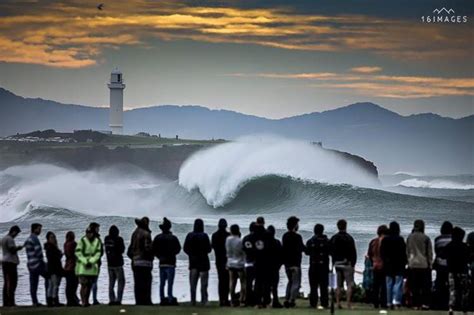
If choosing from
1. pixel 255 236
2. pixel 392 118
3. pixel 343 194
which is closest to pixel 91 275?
pixel 255 236

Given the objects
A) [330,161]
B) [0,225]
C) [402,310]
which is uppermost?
[330,161]

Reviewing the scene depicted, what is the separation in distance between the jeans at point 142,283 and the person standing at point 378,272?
370 centimetres

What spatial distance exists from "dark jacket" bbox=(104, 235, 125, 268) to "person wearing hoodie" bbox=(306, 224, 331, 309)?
3.13 metres

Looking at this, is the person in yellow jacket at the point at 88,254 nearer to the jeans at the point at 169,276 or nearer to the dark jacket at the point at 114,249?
the dark jacket at the point at 114,249

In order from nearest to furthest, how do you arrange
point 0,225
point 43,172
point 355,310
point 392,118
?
point 355,310
point 0,225
point 43,172
point 392,118

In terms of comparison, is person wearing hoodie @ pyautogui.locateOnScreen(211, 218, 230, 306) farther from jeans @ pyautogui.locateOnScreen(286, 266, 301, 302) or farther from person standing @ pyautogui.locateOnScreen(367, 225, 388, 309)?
person standing @ pyautogui.locateOnScreen(367, 225, 388, 309)

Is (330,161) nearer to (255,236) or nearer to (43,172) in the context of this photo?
(43,172)

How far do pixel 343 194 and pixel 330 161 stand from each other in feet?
29.0

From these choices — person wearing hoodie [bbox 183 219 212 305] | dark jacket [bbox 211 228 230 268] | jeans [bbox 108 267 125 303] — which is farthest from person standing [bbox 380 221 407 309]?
jeans [bbox 108 267 125 303]

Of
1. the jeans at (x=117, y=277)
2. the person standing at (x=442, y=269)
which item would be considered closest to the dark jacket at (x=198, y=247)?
the jeans at (x=117, y=277)

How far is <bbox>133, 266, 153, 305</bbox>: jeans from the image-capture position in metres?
21.1

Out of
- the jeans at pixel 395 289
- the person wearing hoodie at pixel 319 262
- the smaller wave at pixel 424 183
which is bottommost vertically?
the jeans at pixel 395 289

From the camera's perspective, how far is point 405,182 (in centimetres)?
10731

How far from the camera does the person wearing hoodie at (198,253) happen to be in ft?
→ 68.1
